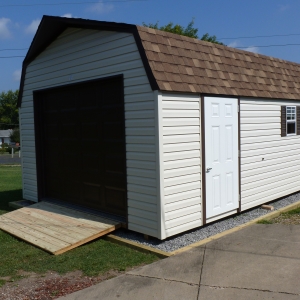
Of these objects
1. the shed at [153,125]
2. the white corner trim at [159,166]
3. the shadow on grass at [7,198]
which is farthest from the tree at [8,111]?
the white corner trim at [159,166]

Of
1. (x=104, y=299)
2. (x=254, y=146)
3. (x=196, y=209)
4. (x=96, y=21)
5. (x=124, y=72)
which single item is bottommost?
(x=104, y=299)

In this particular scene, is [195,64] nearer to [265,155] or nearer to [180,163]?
[180,163]

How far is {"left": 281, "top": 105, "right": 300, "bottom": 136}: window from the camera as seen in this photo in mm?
8930

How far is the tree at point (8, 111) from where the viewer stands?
314 ft

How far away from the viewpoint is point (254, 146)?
795cm

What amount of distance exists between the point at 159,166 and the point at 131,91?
135cm

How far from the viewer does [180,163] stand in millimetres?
6250

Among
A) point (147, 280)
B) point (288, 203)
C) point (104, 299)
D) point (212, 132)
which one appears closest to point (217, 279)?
point (147, 280)

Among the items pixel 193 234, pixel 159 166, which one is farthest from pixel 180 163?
pixel 193 234

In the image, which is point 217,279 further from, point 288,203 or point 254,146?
point 288,203

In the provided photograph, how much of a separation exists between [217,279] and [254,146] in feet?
12.6

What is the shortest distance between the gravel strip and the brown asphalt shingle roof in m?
2.36

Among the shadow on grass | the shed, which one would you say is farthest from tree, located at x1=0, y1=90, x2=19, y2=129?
the shed

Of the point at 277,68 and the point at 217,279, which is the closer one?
the point at 217,279
